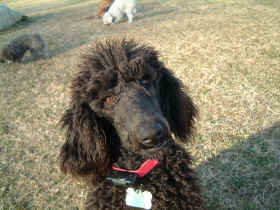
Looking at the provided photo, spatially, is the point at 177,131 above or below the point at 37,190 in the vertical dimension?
above

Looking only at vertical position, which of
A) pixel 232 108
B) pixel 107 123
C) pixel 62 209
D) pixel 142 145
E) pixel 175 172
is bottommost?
pixel 62 209

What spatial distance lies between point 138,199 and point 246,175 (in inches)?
55.5

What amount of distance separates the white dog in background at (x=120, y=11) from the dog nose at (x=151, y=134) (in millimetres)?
8133

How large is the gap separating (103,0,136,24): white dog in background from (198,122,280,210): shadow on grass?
7151mm

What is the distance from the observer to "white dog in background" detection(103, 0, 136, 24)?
27.9ft

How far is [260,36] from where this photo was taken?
5.45 m

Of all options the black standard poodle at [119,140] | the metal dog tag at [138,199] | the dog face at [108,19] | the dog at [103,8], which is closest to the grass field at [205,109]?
the black standard poodle at [119,140]

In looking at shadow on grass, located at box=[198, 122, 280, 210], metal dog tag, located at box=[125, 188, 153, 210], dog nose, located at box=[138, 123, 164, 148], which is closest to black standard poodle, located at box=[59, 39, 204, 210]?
metal dog tag, located at box=[125, 188, 153, 210]

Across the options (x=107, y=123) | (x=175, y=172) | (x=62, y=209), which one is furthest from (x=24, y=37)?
(x=175, y=172)

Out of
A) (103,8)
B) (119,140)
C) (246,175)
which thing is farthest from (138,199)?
(103,8)

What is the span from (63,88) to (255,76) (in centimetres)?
363

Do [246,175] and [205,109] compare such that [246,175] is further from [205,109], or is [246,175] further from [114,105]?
[114,105]

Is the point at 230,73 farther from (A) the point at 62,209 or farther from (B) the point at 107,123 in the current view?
(A) the point at 62,209

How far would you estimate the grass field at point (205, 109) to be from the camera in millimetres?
2418
